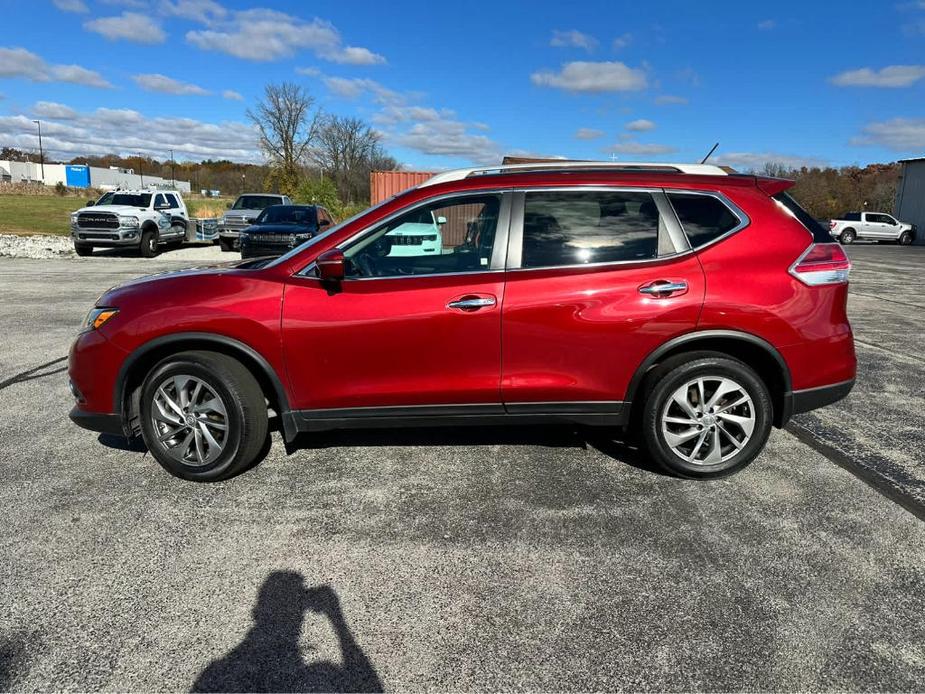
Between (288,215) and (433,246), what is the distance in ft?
44.2

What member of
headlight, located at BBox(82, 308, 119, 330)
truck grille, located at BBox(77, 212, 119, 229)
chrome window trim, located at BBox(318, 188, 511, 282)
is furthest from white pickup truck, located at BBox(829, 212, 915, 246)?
headlight, located at BBox(82, 308, 119, 330)

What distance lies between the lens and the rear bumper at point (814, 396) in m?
3.67

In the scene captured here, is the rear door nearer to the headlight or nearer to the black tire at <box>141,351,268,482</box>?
the black tire at <box>141,351,268,482</box>

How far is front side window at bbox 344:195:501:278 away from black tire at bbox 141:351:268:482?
0.93m

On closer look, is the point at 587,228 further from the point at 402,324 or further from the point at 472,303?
the point at 402,324

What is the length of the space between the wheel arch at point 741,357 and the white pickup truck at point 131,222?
1908 cm

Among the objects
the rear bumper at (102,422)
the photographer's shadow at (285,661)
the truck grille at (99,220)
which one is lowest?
the photographer's shadow at (285,661)

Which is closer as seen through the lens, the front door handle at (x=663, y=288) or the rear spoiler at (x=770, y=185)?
the front door handle at (x=663, y=288)

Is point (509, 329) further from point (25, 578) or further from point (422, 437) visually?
point (25, 578)

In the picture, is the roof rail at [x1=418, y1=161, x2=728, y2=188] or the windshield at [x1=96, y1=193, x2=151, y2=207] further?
the windshield at [x1=96, y1=193, x2=151, y2=207]

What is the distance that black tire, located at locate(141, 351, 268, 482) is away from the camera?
3.58 metres

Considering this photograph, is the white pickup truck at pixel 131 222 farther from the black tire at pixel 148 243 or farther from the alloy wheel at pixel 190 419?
the alloy wheel at pixel 190 419

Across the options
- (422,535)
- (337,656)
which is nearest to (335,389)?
(422,535)

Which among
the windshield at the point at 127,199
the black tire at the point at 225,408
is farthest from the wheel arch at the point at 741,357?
the windshield at the point at 127,199
